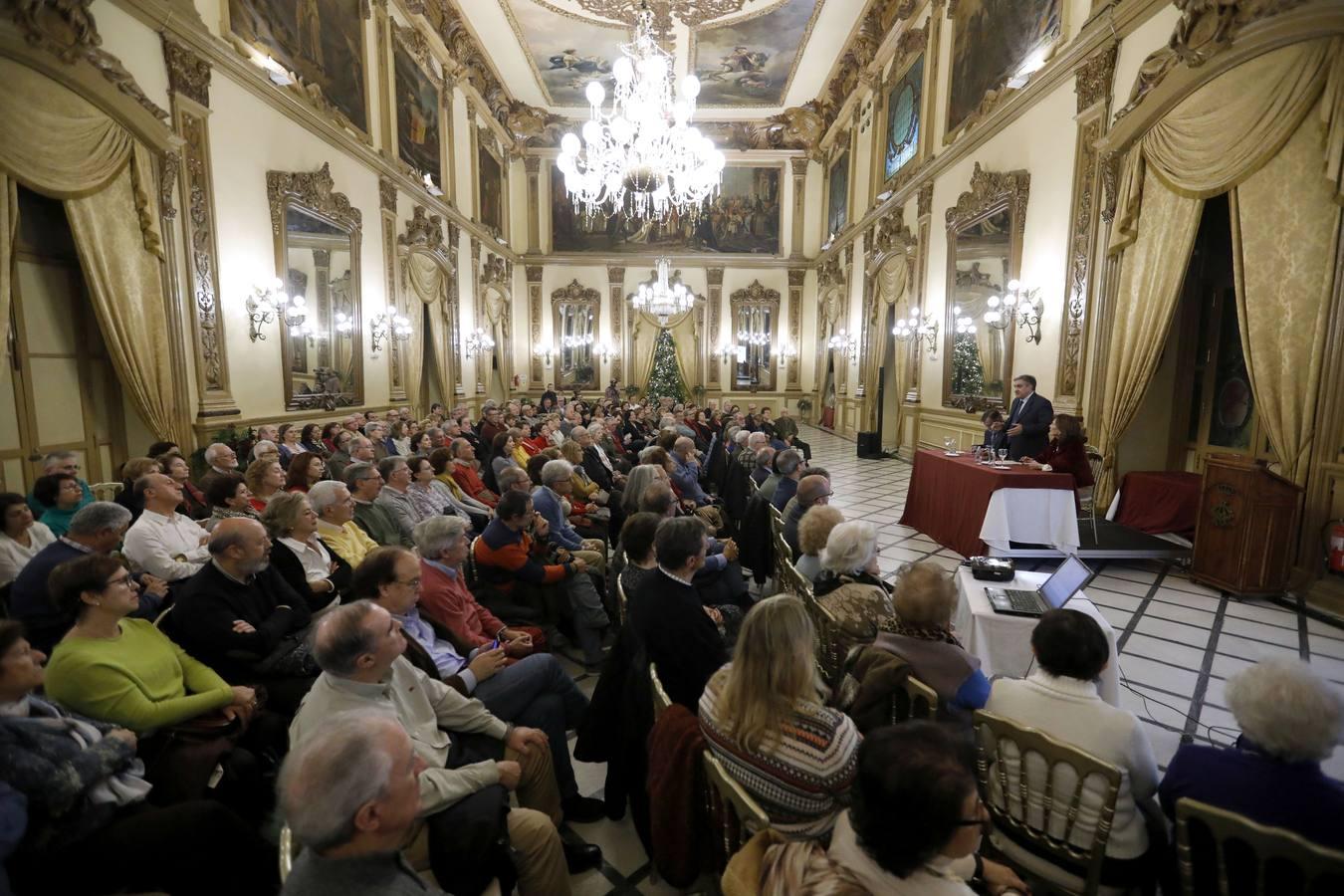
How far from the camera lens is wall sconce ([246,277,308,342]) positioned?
7160 mm

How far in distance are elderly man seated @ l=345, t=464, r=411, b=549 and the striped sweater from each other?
3.20 m

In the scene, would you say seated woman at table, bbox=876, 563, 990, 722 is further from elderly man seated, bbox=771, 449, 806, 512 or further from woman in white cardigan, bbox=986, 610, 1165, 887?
elderly man seated, bbox=771, 449, 806, 512

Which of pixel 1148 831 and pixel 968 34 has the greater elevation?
pixel 968 34

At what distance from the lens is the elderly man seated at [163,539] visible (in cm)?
314

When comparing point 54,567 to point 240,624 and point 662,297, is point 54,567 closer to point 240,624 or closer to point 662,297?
point 240,624

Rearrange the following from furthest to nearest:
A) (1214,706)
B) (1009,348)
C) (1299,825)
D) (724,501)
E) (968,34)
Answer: (968,34), (1009,348), (724,501), (1214,706), (1299,825)

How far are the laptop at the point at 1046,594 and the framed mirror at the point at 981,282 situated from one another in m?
6.17

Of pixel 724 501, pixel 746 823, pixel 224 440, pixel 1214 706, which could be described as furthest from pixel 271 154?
pixel 1214 706

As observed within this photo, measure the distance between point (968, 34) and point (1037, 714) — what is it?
11.0 metres

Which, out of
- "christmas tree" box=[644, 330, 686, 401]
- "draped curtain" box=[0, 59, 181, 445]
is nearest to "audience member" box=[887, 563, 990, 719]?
"draped curtain" box=[0, 59, 181, 445]

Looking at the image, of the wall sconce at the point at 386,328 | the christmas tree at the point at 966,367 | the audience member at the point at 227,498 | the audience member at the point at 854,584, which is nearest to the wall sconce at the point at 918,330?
the christmas tree at the point at 966,367

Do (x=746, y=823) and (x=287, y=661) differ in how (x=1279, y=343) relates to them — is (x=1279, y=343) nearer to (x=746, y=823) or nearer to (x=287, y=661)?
(x=746, y=823)

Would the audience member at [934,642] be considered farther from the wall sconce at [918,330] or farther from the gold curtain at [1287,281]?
the wall sconce at [918,330]

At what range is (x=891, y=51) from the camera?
12.6 metres
